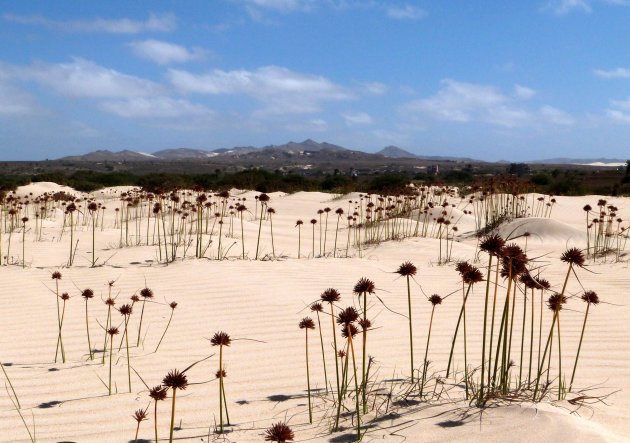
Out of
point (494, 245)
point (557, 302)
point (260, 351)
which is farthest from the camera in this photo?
point (260, 351)

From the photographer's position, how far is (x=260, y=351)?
14.5 feet

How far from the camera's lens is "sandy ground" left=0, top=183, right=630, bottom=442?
105 inches

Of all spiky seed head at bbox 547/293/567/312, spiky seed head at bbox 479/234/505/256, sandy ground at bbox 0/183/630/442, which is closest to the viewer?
spiky seed head at bbox 479/234/505/256

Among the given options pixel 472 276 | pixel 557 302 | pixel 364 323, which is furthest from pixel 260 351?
pixel 557 302

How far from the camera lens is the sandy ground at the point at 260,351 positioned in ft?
8.73

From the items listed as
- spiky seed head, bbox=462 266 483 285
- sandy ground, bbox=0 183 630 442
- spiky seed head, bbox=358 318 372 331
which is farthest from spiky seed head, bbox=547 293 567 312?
spiky seed head, bbox=358 318 372 331

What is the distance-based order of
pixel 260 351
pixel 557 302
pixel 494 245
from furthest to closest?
pixel 260 351, pixel 557 302, pixel 494 245

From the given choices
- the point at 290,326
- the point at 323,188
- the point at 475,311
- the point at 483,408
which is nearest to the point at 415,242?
the point at 475,311

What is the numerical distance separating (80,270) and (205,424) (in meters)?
5.19

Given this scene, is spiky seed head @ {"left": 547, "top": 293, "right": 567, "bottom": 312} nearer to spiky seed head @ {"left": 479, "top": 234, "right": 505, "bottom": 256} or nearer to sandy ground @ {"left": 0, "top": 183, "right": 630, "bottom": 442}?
sandy ground @ {"left": 0, "top": 183, "right": 630, "bottom": 442}

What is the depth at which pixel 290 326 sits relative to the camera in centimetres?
510

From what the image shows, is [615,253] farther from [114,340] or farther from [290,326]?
[114,340]

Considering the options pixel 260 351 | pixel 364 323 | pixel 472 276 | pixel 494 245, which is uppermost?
pixel 494 245

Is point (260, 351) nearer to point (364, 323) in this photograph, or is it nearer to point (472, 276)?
point (364, 323)
